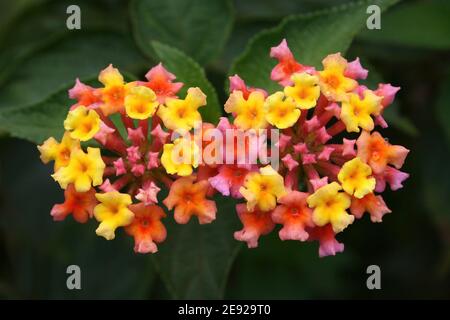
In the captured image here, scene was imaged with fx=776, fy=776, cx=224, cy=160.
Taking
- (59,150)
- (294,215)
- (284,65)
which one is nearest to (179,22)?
(284,65)

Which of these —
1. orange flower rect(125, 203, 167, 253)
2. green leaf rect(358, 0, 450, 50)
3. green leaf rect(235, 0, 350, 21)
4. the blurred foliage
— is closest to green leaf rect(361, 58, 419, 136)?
the blurred foliage

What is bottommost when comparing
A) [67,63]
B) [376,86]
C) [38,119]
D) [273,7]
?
[38,119]

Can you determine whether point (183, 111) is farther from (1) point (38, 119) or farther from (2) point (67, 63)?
(2) point (67, 63)

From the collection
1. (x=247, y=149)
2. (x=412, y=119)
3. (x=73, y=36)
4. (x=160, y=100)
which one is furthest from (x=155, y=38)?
(x=412, y=119)

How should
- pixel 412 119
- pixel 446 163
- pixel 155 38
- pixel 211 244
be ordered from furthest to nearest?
pixel 412 119, pixel 446 163, pixel 155 38, pixel 211 244

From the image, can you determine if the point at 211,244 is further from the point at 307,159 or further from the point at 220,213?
the point at 307,159

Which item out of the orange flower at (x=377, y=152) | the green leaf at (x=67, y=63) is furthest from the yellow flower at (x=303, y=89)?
the green leaf at (x=67, y=63)

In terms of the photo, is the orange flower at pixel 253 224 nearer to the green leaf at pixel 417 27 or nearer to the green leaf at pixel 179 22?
the green leaf at pixel 179 22
